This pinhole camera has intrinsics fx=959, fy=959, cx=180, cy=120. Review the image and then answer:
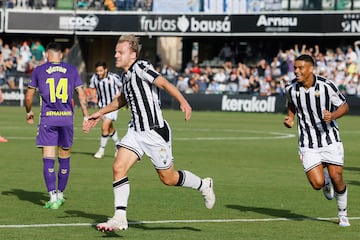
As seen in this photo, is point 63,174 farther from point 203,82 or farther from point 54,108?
point 203,82

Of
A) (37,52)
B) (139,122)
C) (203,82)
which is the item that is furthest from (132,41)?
(37,52)

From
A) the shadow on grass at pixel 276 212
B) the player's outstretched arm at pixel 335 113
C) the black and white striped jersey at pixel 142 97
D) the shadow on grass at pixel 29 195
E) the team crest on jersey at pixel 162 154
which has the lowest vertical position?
the shadow on grass at pixel 29 195

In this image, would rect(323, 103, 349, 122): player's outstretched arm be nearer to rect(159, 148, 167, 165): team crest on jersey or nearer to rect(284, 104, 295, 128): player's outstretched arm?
rect(284, 104, 295, 128): player's outstretched arm

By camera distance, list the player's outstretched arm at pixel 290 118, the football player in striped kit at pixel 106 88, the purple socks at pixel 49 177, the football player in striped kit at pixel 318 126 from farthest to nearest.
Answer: the football player in striped kit at pixel 106 88 → the purple socks at pixel 49 177 → the player's outstretched arm at pixel 290 118 → the football player in striped kit at pixel 318 126

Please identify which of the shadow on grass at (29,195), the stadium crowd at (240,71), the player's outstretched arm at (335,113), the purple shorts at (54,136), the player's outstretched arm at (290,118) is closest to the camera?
the player's outstretched arm at (335,113)

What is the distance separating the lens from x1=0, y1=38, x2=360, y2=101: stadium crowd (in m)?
43.4

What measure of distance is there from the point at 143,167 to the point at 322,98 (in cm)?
810

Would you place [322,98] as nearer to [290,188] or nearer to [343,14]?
[290,188]

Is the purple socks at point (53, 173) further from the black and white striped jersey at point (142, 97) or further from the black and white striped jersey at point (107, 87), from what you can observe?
the black and white striped jersey at point (107, 87)

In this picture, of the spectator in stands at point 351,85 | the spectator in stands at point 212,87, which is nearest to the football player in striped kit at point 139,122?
the spectator in stands at point 351,85

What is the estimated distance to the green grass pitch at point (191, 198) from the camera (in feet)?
36.2

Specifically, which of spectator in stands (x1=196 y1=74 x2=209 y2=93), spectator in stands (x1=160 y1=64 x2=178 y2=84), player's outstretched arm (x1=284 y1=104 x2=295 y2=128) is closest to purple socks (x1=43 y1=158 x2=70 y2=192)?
player's outstretched arm (x1=284 y1=104 x2=295 y2=128)

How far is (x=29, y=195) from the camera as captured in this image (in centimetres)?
1438

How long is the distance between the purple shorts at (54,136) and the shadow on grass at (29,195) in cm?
87
